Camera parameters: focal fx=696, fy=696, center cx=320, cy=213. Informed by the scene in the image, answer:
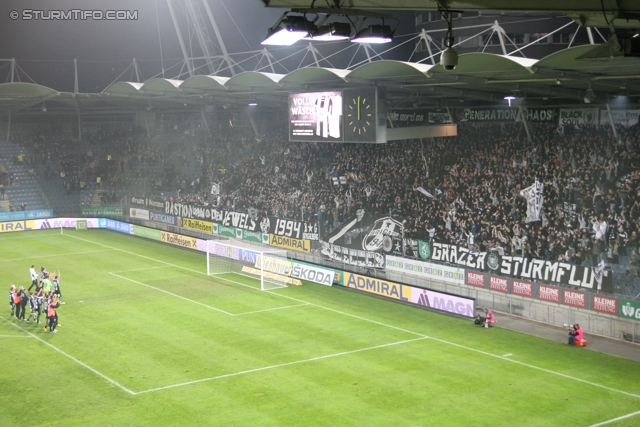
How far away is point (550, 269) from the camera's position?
25.2 m

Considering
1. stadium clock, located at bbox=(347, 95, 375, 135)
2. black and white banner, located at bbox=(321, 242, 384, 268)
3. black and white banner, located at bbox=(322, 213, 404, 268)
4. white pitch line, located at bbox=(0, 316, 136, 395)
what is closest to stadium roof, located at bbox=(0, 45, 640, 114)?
stadium clock, located at bbox=(347, 95, 375, 135)

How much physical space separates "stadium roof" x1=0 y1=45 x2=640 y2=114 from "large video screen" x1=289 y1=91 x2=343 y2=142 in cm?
86

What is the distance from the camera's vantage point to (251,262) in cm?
3550

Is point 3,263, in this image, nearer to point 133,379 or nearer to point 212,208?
point 212,208

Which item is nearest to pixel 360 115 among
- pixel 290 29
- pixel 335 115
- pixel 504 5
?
pixel 335 115

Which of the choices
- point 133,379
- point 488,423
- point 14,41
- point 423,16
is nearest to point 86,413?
point 133,379

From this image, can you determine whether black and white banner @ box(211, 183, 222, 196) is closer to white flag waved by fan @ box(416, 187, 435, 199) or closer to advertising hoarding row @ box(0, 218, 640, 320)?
advertising hoarding row @ box(0, 218, 640, 320)

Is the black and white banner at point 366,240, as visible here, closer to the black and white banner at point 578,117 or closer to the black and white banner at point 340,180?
the black and white banner at point 340,180

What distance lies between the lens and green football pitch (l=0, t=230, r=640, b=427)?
17.3 m

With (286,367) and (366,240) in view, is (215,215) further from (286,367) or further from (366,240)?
(286,367)

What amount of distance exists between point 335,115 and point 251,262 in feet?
29.3

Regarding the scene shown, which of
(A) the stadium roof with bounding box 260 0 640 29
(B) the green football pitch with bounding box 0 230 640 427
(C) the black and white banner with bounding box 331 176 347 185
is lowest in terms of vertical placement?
(B) the green football pitch with bounding box 0 230 640 427

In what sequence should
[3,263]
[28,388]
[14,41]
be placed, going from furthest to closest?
[14,41], [3,263], [28,388]

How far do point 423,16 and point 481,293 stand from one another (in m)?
41.8
